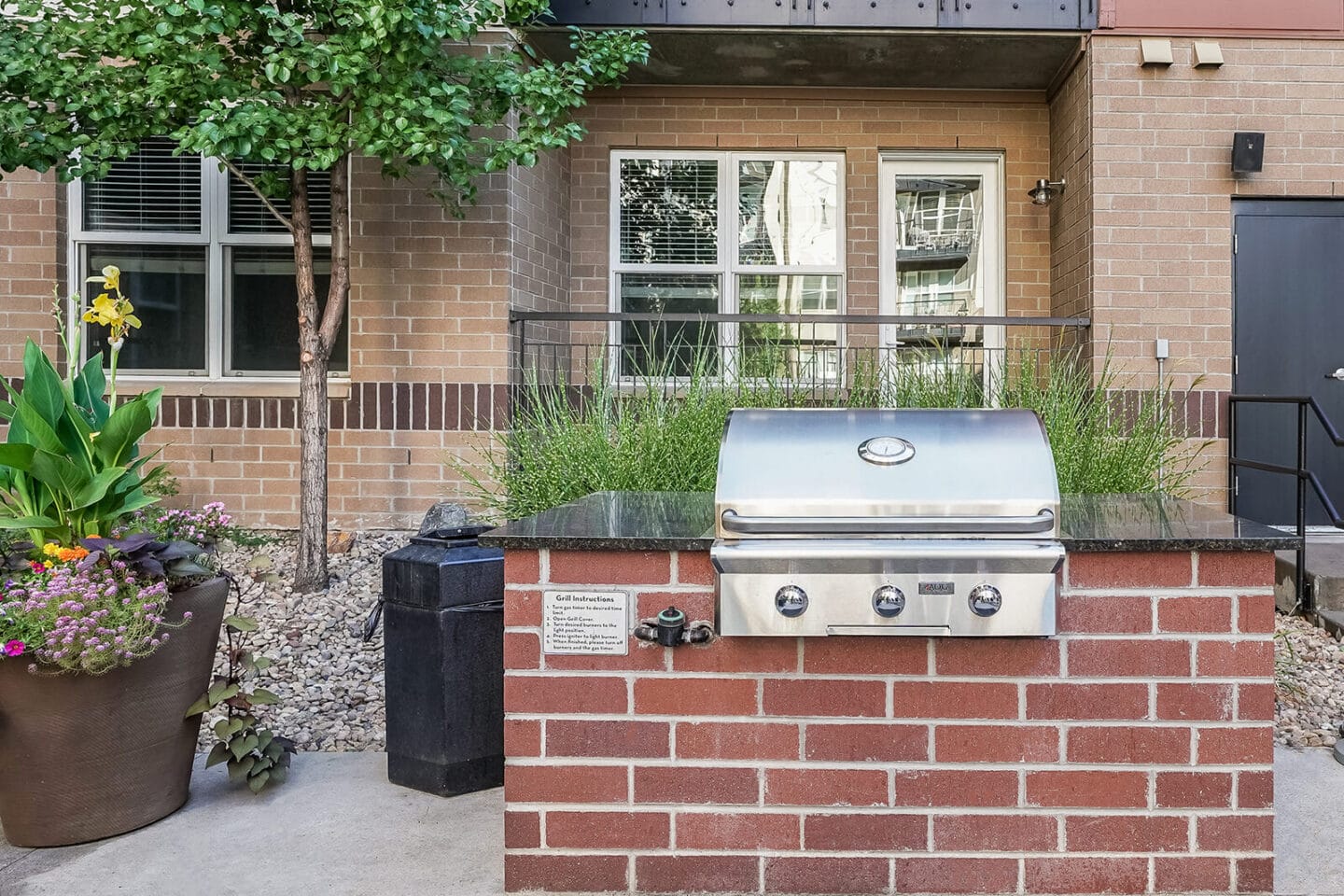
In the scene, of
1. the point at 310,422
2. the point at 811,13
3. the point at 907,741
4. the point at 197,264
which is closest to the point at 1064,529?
the point at 907,741

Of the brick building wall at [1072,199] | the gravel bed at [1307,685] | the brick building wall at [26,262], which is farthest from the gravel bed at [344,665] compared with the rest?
the brick building wall at [1072,199]

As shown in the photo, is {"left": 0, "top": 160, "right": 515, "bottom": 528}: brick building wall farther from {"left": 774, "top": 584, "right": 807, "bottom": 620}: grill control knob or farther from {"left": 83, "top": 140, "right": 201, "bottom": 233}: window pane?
{"left": 774, "top": 584, "right": 807, "bottom": 620}: grill control knob

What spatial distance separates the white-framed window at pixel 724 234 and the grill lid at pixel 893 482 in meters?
5.83

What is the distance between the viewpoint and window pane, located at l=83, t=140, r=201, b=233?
7062mm

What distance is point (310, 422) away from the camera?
5.79m

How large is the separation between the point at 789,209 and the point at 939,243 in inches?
52.5

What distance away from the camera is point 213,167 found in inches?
279

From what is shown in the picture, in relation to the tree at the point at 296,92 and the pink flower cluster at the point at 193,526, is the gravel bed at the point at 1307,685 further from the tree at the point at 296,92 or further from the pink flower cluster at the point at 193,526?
the tree at the point at 296,92

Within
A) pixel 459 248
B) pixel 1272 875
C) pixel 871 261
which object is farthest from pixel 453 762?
pixel 871 261

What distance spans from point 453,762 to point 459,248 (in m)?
4.49

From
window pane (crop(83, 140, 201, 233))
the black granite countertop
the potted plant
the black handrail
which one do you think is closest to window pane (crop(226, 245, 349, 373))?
window pane (crop(83, 140, 201, 233))

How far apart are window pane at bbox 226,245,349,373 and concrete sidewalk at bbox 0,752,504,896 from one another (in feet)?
14.5

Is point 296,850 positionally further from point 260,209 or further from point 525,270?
point 260,209

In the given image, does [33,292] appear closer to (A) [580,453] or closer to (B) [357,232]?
(B) [357,232]
